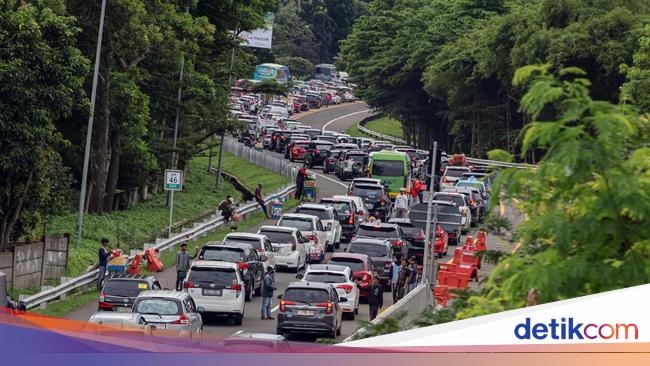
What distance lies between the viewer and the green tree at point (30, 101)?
36.9 m

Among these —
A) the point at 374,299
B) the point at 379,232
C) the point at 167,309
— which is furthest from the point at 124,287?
the point at 379,232

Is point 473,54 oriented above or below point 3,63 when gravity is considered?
above

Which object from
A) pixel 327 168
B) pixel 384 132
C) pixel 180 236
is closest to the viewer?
pixel 180 236

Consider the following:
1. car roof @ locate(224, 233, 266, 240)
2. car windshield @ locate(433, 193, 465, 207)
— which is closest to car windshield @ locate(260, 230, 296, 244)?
car roof @ locate(224, 233, 266, 240)

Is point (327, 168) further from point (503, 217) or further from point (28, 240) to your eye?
point (503, 217)

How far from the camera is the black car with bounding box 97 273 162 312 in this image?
30109 millimetres

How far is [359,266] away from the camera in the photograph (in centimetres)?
3834

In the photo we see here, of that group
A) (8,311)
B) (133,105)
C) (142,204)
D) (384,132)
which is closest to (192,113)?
(142,204)

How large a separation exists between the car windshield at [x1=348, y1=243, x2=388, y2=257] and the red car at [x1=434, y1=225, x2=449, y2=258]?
6873 millimetres

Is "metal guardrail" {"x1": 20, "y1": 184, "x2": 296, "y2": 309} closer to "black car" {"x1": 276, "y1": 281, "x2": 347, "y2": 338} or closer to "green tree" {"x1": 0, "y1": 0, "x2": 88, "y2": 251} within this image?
"green tree" {"x1": 0, "y1": 0, "x2": 88, "y2": 251}

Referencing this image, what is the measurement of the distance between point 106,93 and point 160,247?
7445 millimetres

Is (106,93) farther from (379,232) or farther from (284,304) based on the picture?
(284,304)

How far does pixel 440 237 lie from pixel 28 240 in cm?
1581

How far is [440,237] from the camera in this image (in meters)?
49.4
